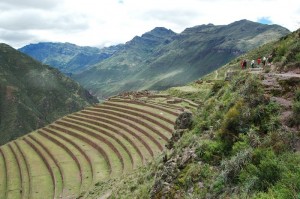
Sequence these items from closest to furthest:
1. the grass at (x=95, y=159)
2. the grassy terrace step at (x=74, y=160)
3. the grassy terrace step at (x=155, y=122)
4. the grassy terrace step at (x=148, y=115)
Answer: the grass at (x=95, y=159) → the grassy terrace step at (x=74, y=160) → the grassy terrace step at (x=155, y=122) → the grassy terrace step at (x=148, y=115)

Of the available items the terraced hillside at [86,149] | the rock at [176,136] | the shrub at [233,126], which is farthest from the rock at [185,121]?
the terraced hillside at [86,149]

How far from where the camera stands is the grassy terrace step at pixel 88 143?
36878 mm

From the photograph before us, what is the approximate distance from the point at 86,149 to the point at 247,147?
1313 inches

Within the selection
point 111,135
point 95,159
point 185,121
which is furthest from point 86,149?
point 185,121

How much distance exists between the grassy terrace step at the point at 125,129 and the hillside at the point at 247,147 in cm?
1938

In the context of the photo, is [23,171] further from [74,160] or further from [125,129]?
[125,129]

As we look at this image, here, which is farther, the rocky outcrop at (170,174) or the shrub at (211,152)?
the rocky outcrop at (170,174)

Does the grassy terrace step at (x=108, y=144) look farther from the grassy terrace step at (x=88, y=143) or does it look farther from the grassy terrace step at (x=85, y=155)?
the grassy terrace step at (x=85, y=155)


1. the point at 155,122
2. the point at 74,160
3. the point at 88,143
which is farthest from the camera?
the point at 88,143

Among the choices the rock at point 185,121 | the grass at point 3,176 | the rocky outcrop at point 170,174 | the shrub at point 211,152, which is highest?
the rock at point 185,121

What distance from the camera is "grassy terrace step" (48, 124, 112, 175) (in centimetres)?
3688

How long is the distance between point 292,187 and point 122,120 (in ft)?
131

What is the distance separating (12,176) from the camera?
41281 mm

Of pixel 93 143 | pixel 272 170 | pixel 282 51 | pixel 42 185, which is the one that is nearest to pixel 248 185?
pixel 272 170
